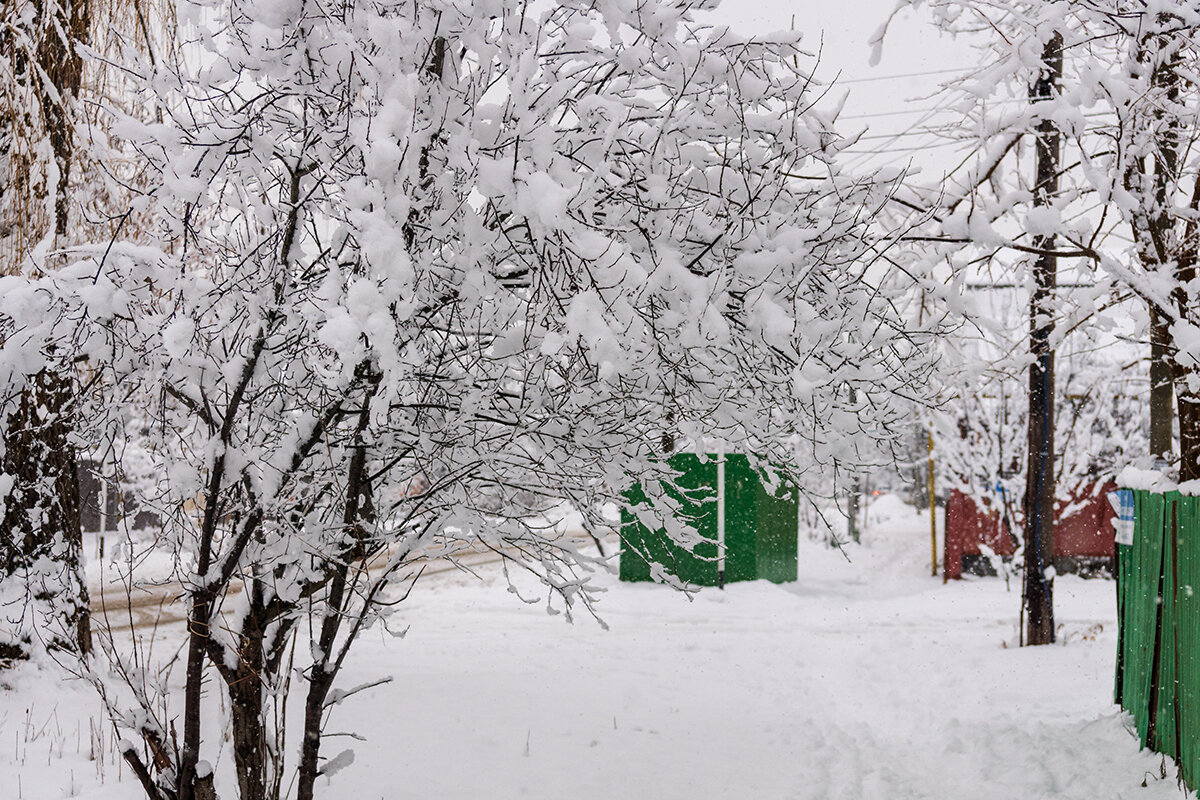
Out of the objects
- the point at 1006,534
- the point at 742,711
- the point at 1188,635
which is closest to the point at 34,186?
the point at 742,711

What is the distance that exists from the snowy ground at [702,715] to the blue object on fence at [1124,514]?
1199mm

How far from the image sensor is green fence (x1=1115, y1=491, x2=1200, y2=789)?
4602 millimetres

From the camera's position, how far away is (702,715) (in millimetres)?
6926

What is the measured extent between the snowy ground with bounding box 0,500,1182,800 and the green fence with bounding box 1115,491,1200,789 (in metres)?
0.23

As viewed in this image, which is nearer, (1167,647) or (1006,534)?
(1167,647)

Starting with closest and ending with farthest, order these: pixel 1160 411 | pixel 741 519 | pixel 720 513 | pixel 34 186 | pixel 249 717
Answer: pixel 249 717, pixel 34 186, pixel 1160 411, pixel 720 513, pixel 741 519

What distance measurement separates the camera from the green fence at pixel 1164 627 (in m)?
4.60

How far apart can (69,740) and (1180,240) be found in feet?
23.5

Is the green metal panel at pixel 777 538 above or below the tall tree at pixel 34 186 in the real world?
below

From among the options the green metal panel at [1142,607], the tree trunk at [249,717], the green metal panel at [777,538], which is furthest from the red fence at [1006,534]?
the tree trunk at [249,717]

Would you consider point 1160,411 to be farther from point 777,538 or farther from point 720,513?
point 777,538

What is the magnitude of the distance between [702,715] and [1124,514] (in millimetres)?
3318

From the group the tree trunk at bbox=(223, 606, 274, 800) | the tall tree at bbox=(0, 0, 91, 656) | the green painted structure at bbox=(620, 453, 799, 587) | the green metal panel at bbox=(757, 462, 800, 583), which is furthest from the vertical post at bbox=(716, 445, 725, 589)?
the tree trunk at bbox=(223, 606, 274, 800)

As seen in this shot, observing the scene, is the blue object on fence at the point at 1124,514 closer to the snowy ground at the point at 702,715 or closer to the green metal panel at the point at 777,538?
the snowy ground at the point at 702,715
